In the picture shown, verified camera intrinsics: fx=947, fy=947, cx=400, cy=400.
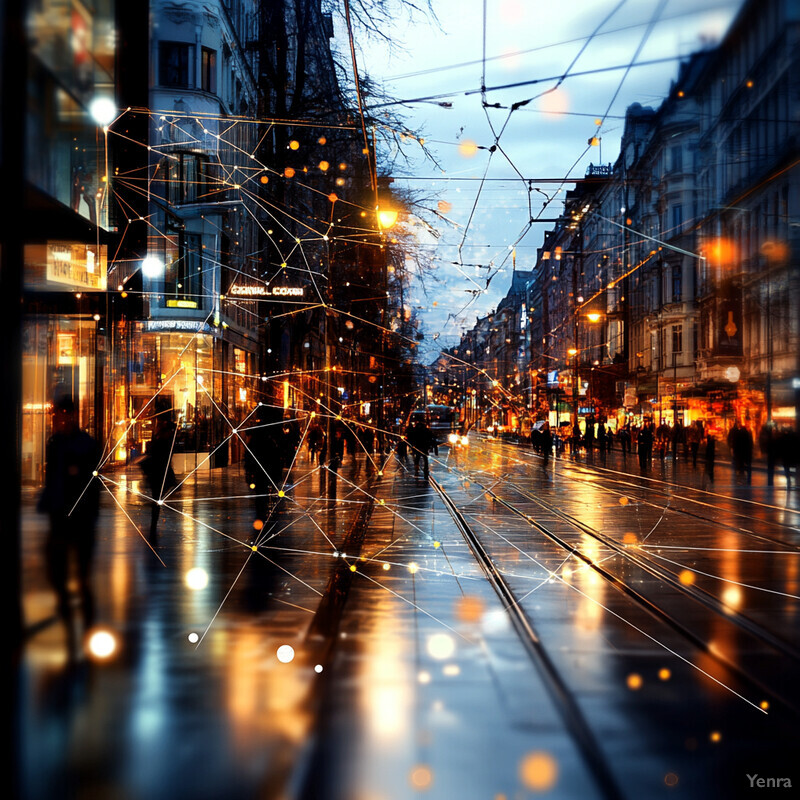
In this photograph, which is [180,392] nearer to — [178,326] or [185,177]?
[178,326]

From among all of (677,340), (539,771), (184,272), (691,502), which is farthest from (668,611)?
(677,340)

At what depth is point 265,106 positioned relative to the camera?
2431 centimetres

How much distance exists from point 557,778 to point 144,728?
253 cm

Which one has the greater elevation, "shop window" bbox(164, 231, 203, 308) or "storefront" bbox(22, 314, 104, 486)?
"shop window" bbox(164, 231, 203, 308)

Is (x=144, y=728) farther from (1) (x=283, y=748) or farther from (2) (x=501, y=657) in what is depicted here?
(2) (x=501, y=657)

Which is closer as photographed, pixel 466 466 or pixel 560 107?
pixel 560 107

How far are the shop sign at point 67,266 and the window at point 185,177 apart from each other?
393 inches

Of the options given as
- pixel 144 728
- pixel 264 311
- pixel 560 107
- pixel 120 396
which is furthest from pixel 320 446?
pixel 144 728

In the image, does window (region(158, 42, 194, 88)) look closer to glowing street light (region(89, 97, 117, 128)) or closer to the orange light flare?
glowing street light (region(89, 97, 117, 128))

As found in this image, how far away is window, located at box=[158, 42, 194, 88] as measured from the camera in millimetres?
32844

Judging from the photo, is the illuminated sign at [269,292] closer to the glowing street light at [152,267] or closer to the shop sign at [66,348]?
the shop sign at [66,348]

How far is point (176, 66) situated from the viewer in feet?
108

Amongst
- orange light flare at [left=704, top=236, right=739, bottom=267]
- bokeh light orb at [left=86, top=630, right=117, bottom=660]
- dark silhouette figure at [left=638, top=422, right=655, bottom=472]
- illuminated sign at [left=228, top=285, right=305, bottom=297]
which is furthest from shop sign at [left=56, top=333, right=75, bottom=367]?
dark silhouette figure at [left=638, top=422, right=655, bottom=472]

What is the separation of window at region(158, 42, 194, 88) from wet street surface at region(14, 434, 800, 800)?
2156cm
